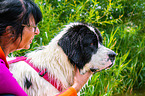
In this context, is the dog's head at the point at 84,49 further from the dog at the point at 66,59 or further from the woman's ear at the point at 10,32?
the woman's ear at the point at 10,32

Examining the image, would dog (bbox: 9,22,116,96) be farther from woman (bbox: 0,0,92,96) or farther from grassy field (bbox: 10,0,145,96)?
grassy field (bbox: 10,0,145,96)

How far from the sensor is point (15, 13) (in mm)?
1125

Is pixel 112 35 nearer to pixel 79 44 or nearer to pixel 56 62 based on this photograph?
pixel 79 44

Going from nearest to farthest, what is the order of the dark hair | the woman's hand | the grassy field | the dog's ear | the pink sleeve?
the pink sleeve
the dark hair
the woman's hand
the dog's ear
the grassy field

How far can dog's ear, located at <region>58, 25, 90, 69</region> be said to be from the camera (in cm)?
163

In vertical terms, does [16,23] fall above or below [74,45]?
above

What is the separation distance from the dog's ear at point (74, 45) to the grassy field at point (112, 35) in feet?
3.87

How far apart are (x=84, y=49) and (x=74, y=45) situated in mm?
114

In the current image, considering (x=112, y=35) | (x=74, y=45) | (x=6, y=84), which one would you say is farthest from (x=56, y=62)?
(x=112, y=35)

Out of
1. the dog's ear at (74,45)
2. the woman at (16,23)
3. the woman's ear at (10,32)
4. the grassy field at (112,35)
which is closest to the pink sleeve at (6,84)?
the woman at (16,23)

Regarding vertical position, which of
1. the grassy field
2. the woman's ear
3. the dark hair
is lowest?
the grassy field

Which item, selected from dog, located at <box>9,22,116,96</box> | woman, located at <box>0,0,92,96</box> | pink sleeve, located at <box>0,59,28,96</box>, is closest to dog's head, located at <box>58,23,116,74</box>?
dog, located at <box>9,22,116,96</box>

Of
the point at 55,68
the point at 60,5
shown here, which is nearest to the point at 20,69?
the point at 55,68

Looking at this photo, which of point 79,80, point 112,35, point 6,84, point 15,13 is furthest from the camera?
point 112,35
